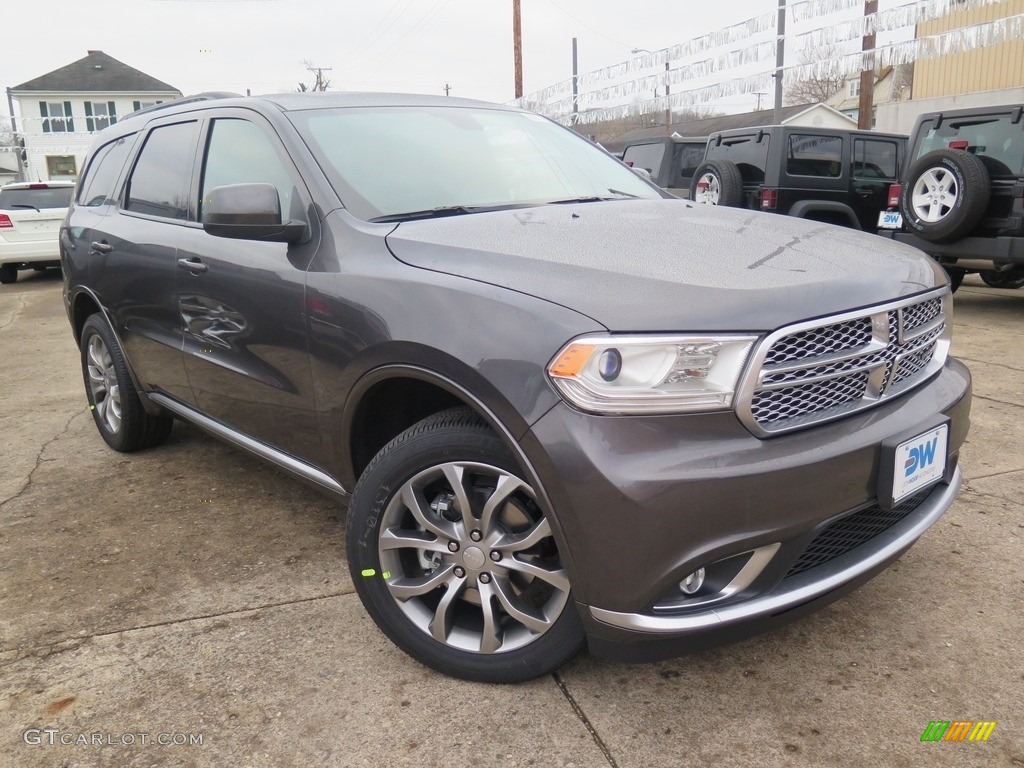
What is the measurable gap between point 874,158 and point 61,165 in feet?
180

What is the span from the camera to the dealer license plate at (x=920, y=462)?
204 centimetres

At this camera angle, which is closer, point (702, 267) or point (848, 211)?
point (702, 267)

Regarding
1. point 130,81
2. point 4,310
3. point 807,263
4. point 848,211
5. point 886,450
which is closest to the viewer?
point 886,450

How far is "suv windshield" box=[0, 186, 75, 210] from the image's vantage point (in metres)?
12.6

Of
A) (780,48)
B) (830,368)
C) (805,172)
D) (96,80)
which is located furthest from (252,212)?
(96,80)

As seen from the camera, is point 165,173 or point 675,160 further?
point 675,160

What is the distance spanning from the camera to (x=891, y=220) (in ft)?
27.8

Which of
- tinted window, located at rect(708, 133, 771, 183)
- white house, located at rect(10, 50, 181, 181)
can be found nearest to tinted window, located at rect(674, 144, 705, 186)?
tinted window, located at rect(708, 133, 771, 183)

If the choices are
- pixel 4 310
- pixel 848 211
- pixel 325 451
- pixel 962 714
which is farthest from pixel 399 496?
pixel 4 310

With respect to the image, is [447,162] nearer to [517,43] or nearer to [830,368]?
[830,368]

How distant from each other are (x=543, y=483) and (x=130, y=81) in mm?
65714

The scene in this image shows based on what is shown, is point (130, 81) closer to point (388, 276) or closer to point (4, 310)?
point (4, 310)

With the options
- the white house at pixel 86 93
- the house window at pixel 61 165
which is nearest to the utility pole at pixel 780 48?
the house window at pixel 61 165

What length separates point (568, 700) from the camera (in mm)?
2201
